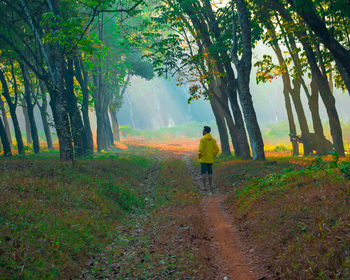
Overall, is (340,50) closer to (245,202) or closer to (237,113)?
(245,202)

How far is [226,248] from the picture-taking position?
6.75 m

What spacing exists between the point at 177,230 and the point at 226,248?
57.1 inches

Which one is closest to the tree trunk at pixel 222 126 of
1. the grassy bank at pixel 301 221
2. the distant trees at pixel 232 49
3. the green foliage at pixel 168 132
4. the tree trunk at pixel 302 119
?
the distant trees at pixel 232 49

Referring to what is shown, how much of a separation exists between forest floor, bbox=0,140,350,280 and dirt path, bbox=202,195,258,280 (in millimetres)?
19

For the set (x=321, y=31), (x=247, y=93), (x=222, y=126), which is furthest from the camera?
(x=222, y=126)

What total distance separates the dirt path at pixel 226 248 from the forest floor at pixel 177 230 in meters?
0.02

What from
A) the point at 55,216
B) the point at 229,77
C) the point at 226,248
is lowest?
the point at 226,248

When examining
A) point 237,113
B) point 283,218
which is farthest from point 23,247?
point 237,113

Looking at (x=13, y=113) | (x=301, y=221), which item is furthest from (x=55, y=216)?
(x=13, y=113)

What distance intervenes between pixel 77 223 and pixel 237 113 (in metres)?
11.3

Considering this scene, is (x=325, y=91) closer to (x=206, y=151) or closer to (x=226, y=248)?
(x=206, y=151)

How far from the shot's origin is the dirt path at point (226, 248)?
560cm

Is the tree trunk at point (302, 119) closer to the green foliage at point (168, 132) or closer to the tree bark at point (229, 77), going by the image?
the tree bark at point (229, 77)

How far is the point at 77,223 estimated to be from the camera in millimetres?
7828
